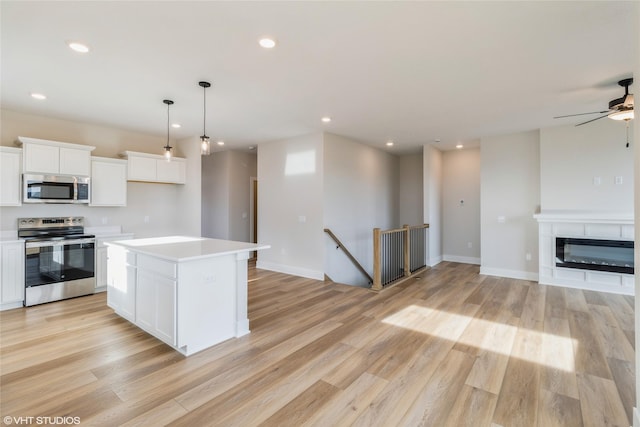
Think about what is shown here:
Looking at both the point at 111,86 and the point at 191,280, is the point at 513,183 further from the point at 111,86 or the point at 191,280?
the point at 111,86

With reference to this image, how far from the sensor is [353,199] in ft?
20.8

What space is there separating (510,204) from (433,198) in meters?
1.60

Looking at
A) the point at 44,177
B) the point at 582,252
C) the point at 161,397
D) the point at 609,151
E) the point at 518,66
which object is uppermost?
the point at 518,66

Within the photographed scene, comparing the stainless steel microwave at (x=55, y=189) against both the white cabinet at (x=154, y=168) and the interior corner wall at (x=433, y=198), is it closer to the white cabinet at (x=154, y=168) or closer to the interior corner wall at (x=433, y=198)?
the white cabinet at (x=154, y=168)

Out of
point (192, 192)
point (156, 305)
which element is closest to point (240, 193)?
point (192, 192)

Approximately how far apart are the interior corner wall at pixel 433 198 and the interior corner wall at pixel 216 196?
4.69 meters

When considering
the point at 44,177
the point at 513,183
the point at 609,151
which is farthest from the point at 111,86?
the point at 609,151

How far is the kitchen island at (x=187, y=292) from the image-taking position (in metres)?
2.67

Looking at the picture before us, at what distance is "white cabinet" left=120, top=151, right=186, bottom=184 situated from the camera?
16.8 feet

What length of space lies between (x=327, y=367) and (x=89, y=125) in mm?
5357

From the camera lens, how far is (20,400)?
81.1 inches

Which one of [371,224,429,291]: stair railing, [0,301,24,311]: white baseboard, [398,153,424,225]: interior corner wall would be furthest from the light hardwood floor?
[398,153,424,225]: interior corner wall

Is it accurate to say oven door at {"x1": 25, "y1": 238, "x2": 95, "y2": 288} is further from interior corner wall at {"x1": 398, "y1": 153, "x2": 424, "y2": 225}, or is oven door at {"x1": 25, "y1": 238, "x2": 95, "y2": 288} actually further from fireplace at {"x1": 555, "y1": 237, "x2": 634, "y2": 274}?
fireplace at {"x1": 555, "y1": 237, "x2": 634, "y2": 274}

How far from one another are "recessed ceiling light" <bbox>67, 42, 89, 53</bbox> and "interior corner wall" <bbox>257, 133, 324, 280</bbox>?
358 centimetres
